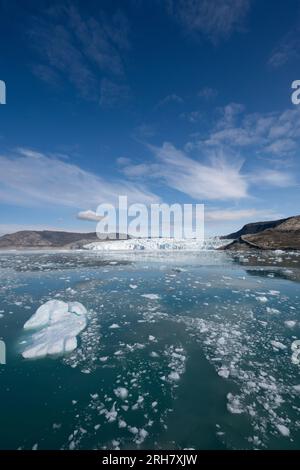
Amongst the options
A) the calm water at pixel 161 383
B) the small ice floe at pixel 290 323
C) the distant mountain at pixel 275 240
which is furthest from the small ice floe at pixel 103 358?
the distant mountain at pixel 275 240

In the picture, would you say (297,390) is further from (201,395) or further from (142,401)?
(142,401)

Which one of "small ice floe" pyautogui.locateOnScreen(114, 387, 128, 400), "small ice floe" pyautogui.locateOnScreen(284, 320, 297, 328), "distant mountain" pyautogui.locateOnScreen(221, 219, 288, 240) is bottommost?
"small ice floe" pyautogui.locateOnScreen(114, 387, 128, 400)

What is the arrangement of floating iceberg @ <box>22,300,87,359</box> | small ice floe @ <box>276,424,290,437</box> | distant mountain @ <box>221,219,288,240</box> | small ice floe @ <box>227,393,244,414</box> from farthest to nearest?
distant mountain @ <box>221,219,288,240</box>, floating iceberg @ <box>22,300,87,359</box>, small ice floe @ <box>227,393,244,414</box>, small ice floe @ <box>276,424,290,437</box>

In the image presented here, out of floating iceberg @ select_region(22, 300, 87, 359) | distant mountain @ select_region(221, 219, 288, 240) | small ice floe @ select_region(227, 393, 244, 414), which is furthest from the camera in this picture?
distant mountain @ select_region(221, 219, 288, 240)

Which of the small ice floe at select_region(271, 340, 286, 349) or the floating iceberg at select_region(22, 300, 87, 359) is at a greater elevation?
the floating iceberg at select_region(22, 300, 87, 359)

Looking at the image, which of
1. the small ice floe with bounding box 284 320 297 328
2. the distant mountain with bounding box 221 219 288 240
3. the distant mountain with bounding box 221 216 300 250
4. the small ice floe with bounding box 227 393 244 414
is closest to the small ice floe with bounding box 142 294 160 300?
the small ice floe with bounding box 284 320 297 328

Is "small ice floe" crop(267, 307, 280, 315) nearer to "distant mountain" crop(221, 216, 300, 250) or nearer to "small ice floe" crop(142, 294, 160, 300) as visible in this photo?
"small ice floe" crop(142, 294, 160, 300)

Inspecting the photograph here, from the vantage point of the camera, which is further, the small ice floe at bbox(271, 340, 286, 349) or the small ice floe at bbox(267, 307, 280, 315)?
the small ice floe at bbox(267, 307, 280, 315)
